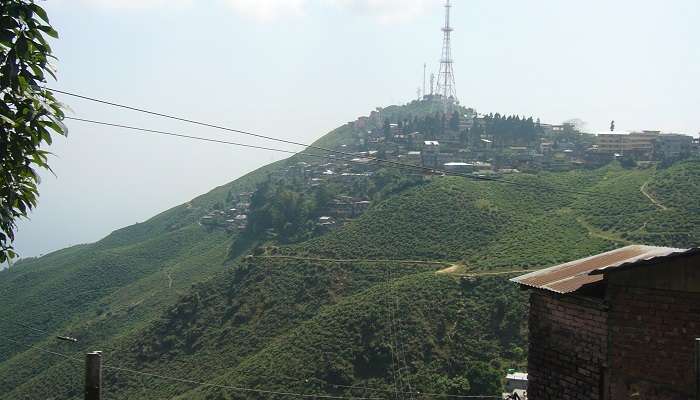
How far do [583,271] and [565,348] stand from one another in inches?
38.6

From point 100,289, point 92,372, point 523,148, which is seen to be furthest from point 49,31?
point 523,148

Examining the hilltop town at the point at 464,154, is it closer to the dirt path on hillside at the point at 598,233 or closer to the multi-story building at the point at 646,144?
the multi-story building at the point at 646,144

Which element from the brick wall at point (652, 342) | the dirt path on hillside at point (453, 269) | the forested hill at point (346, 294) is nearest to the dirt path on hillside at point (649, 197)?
the forested hill at point (346, 294)

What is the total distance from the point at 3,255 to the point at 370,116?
126045 mm

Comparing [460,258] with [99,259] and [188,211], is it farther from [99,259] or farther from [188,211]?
[188,211]

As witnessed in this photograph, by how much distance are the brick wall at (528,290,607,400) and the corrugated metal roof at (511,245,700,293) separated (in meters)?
0.12

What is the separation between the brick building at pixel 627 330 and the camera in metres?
5.85

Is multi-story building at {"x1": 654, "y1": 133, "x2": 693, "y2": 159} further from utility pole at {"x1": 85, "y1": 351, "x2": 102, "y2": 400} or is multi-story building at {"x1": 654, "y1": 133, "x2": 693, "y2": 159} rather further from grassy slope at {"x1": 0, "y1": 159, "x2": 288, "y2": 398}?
utility pole at {"x1": 85, "y1": 351, "x2": 102, "y2": 400}

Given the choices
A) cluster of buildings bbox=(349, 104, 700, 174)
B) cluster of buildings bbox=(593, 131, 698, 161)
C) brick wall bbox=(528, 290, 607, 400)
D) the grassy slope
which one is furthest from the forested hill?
brick wall bbox=(528, 290, 607, 400)

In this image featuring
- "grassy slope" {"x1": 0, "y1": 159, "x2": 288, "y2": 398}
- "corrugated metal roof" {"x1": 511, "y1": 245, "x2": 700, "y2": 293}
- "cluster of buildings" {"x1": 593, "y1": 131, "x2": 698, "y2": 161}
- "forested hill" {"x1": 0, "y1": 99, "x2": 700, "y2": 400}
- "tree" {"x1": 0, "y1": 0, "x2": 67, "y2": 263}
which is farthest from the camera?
"cluster of buildings" {"x1": 593, "y1": 131, "x2": 698, "y2": 161}

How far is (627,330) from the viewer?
6113 millimetres

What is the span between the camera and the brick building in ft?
19.2

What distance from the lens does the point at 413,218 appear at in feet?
172

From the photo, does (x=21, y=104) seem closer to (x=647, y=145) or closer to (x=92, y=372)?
(x=92, y=372)
